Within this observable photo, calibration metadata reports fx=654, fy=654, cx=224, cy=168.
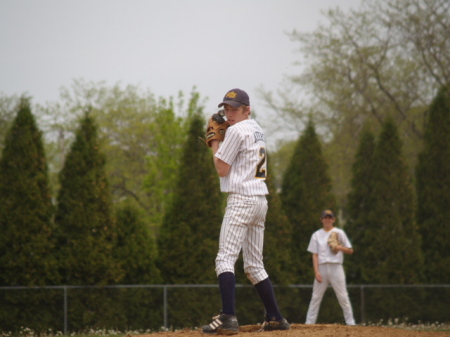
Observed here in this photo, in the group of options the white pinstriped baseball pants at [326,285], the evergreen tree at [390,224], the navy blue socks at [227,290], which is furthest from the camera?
the evergreen tree at [390,224]

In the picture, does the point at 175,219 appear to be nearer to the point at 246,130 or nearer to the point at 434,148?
the point at 434,148

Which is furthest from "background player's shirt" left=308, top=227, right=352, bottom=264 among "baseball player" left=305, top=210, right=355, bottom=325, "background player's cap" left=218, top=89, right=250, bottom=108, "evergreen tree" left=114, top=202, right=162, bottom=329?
"background player's cap" left=218, top=89, right=250, bottom=108

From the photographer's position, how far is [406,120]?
23109 millimetres

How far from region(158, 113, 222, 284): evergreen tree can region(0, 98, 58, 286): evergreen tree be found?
2.60m

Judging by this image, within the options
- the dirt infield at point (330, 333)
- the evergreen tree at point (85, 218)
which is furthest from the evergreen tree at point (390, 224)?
the dirt infield at point (330, 333)

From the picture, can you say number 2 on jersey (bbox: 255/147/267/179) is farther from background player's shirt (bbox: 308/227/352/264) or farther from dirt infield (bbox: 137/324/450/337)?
background player's shirt (bbox: 308/227/352/264)

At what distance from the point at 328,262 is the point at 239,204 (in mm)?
6521

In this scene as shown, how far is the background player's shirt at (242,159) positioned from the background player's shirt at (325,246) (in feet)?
20.6

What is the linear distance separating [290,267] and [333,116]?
38.5ft

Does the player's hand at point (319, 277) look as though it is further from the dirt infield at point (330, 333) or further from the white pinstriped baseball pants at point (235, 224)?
the white pinstriped baseball pants at point (235, 224)

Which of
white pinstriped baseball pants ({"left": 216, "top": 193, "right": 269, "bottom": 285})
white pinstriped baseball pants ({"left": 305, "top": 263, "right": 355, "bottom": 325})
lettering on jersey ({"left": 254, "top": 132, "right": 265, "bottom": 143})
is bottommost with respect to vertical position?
white pinstriped baseball pants ({"left": 305, "top": 263, "right": 355, "bottom": 325})

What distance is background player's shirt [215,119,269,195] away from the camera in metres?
6.04

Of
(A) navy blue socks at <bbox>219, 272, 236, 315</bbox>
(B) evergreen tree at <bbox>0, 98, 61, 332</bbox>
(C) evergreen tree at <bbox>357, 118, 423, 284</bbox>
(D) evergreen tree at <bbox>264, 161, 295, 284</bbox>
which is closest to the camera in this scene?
(A) navy blue socks at <bbox>219, 272, 236, 315</bbox>

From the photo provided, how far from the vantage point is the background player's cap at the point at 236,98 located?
630 centimetres
